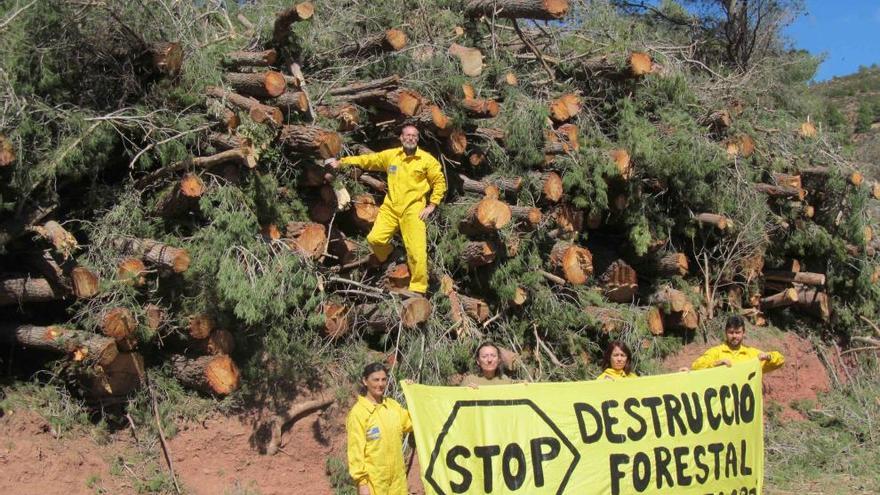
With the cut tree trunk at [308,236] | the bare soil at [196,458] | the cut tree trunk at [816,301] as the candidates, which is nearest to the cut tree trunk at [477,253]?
the cut tree trunk at [308,236]

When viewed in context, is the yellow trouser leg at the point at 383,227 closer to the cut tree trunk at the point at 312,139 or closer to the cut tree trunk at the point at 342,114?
the cut tree trunk at the point at 312,139

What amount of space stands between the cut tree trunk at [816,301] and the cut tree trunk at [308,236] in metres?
6.76

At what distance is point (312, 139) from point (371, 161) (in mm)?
663

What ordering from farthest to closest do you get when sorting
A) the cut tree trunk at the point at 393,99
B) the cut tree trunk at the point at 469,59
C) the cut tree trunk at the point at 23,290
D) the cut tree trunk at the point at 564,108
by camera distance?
the cut tree trunk at the point at 564,108 → the cut tree trunk at the point at 469,59 → the cut tree trunk at the point at 393,99 → the cut tree trunk at the point at 23,290

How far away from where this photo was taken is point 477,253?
786 cm

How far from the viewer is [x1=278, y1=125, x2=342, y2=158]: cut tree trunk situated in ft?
23.3

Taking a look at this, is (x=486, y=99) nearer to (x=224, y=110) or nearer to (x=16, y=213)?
(x=224, y=110)

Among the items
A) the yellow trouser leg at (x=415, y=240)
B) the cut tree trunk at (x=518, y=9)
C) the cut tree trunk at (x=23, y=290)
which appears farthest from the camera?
the cut tree trunk at (x=518, y=9)

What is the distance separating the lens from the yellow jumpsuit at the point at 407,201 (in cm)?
744

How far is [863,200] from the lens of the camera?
10.4 m

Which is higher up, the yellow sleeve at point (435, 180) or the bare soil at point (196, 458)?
the yellow sleeve at point (435, 180)

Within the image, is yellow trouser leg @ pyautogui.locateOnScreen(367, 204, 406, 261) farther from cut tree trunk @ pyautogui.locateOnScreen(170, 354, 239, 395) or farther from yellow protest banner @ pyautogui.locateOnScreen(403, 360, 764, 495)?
yellow protest banner @ pyautogui.locateOnScreen(403, 360, 764, 495)

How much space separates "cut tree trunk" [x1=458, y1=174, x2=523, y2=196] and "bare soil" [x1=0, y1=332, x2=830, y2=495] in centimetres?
259

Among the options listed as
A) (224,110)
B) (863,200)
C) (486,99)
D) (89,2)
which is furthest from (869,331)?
(89,2)
